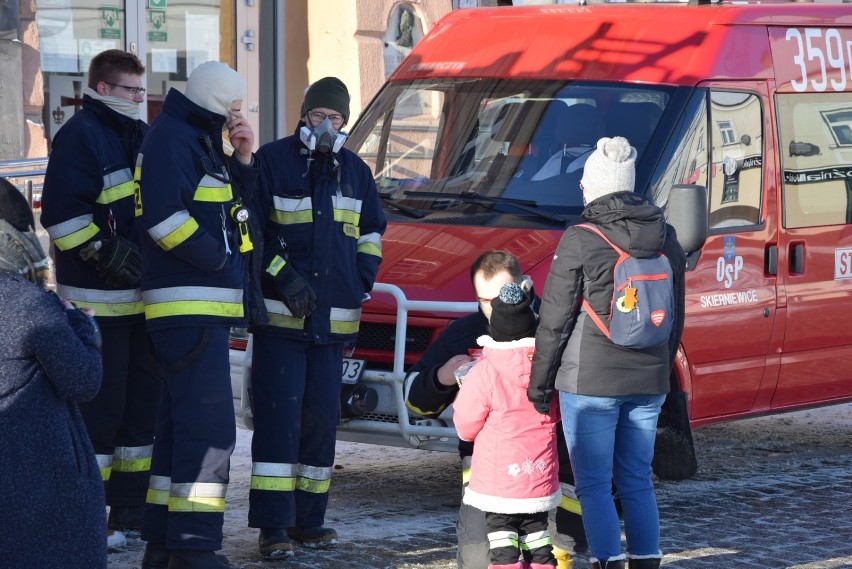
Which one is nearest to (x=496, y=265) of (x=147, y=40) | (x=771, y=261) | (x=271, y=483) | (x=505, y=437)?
(x=505, y=437)

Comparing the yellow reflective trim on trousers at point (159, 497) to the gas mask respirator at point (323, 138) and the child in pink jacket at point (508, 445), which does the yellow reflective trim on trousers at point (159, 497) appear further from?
the gas mask respirator at point (323, 138)

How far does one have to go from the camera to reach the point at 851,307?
25.1 ft

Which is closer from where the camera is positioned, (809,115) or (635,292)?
(635,292)

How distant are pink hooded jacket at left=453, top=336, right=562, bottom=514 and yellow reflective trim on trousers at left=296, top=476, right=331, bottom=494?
131 centimetres

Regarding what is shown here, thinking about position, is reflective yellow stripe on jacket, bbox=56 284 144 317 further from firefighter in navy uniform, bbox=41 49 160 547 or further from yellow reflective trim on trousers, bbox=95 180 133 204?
yellow reflective trim on trousers, bbox=95 180 133 204

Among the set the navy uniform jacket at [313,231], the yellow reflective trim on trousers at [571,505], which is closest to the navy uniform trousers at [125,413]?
the navy uniform jacket at [313,231]

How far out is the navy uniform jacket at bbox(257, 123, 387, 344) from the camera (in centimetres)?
596

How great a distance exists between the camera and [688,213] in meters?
6.15

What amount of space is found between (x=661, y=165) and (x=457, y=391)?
88.1 inches

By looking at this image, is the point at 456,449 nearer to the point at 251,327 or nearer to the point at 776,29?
the point at 251,327

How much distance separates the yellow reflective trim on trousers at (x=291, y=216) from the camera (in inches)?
235

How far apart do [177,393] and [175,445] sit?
0.19m

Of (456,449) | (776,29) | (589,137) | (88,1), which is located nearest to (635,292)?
(456,449)

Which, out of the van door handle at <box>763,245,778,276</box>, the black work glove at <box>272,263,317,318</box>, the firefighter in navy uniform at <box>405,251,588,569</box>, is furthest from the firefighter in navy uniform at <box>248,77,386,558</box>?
the van door handle at <box>763,245,778,276</box>
